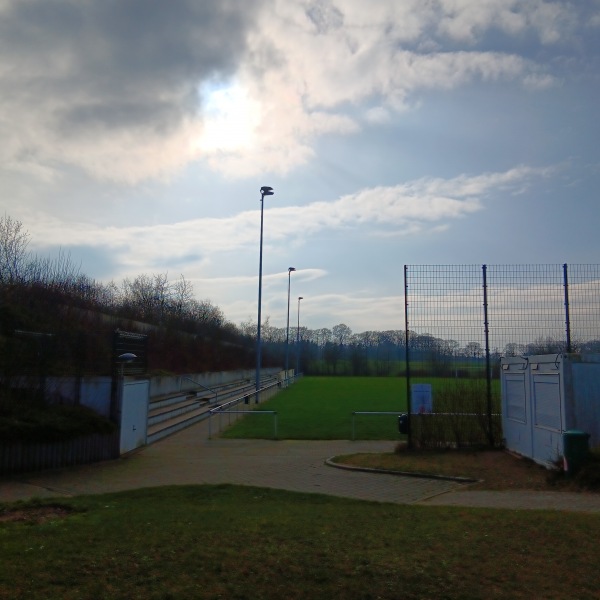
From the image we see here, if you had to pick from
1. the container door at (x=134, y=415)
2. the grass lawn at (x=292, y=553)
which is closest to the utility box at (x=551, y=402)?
the grass lawn at (x=292, y=553)

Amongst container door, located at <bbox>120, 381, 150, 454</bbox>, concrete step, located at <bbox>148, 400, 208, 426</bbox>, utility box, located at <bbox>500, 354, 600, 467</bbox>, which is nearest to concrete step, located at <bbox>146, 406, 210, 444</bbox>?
concrete step, located at <bbox>148, 400, 208, 426</bbox>

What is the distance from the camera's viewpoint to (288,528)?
7.00 meters

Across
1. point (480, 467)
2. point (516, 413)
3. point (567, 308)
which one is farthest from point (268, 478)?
point (567, 308)

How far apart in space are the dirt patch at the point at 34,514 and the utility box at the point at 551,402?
851 centimetres

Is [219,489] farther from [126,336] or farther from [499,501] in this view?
[126,336]

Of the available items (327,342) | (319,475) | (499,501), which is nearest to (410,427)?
(319,475)

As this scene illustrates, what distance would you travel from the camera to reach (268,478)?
1269cm

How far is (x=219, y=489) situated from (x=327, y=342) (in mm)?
106426

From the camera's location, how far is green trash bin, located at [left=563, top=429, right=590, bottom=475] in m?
11.4

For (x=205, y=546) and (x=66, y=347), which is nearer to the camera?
(x=205, y=546)

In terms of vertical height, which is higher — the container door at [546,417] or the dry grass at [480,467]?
the container door at [546,417]

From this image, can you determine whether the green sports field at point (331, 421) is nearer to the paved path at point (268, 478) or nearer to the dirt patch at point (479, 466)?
the dirt patch at point (479, 466)

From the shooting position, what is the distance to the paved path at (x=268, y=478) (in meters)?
10.4

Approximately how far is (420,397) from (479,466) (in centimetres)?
319
